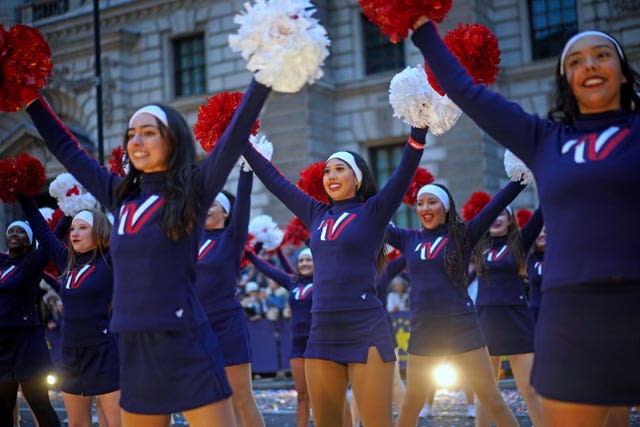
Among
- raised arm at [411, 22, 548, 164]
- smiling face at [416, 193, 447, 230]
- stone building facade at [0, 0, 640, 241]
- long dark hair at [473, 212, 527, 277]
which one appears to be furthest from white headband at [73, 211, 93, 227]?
stone building facade at [0, 0, 640, 241]

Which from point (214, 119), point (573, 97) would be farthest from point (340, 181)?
point (573, 97)

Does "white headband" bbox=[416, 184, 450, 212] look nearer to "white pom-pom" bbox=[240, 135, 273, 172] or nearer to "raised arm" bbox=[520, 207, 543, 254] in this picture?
"raised arm" bbox=[520, 207, 543, 254]

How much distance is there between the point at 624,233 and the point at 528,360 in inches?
170

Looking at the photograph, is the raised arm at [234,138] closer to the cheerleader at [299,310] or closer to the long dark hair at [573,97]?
the long dark hair at [573,97]

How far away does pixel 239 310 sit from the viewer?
238 inches

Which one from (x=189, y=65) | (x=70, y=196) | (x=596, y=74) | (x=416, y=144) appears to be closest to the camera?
(x=596, y=74)

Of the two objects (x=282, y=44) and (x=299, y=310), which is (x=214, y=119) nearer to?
(x=282, y=44)

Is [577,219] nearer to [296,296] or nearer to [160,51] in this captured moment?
[296,296]

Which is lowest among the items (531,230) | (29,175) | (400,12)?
(531,230)

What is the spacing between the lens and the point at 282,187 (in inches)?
192

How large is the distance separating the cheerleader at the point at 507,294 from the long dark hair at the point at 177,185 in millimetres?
3789

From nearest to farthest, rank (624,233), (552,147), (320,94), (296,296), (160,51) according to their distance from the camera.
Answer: (624,233) < (552,147) < (296,296) < (320,94) < (160,51)

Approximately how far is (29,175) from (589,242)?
4592mm

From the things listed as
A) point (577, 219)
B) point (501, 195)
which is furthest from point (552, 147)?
point (501, 195)
